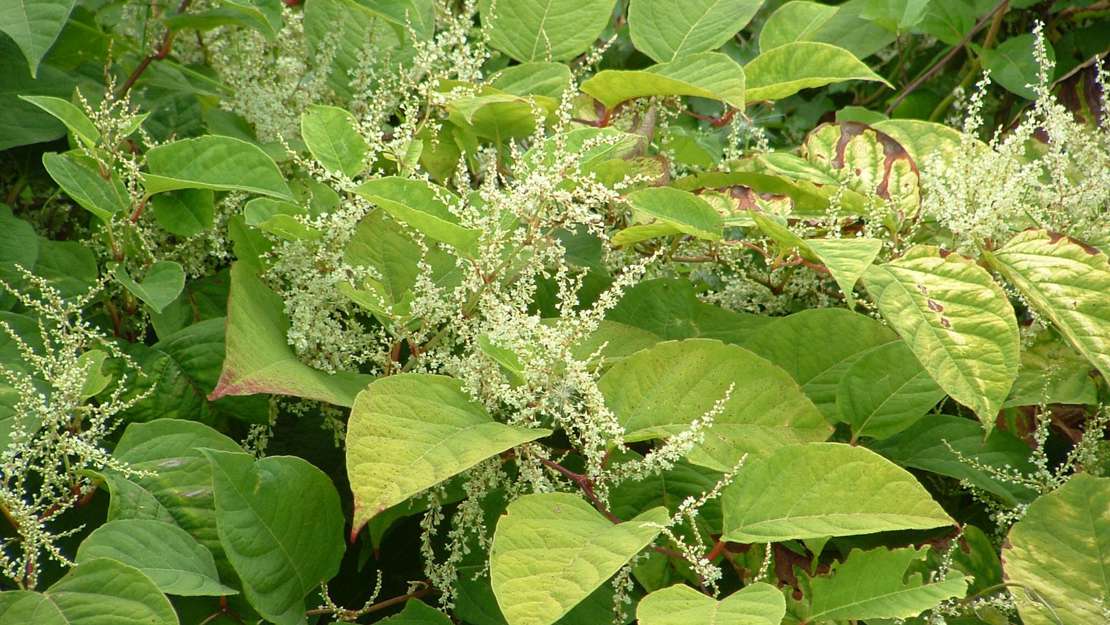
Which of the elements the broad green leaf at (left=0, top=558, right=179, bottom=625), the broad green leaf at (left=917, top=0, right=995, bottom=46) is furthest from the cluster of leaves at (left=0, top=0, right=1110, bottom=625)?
the broad green leaf at (left=917, top=0, right=995, bottom=46)

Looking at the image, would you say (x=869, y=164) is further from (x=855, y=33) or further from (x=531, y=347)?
(x=855, y=33)

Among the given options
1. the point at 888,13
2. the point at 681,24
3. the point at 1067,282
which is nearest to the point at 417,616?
the point at 1067,282

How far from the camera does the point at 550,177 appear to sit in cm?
113

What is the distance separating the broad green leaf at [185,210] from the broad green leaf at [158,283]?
5 centimetres

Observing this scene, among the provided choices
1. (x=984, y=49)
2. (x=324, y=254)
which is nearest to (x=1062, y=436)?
(x=984, y=49)

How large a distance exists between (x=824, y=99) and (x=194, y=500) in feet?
5.50

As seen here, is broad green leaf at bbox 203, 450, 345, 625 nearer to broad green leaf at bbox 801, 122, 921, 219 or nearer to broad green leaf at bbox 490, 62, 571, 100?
broad green leaf at bbox 490, 62, 571, 100

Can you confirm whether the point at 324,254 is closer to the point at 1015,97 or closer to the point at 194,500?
the point at 194,500

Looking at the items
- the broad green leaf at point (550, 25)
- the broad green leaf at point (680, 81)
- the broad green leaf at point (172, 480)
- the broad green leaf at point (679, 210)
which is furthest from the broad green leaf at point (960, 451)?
the broad green leaf at point (172, 480)

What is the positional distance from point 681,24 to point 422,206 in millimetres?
570

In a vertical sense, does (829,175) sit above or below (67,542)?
above

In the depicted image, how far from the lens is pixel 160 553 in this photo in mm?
1037

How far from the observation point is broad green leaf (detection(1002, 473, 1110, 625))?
114cm

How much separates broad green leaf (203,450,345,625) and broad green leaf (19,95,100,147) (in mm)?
435
